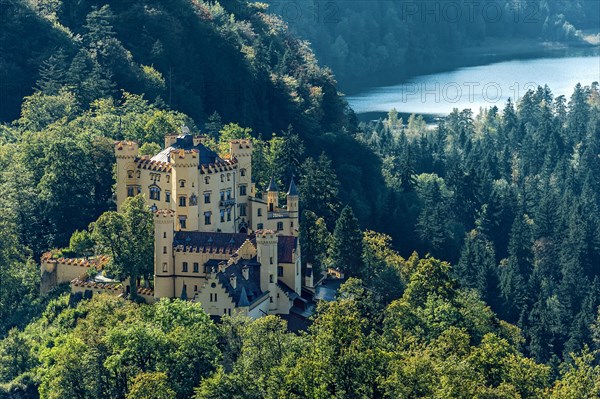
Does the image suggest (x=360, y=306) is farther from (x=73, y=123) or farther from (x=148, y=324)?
(x=73, y=123)

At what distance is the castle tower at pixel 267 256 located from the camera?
9450cm

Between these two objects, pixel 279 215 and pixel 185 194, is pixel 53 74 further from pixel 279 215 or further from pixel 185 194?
pixel 185 194

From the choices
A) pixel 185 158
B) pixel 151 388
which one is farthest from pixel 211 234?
pixel 151 388

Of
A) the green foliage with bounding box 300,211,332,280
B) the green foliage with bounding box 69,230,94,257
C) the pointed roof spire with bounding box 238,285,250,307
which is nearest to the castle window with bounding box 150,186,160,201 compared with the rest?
the green foliage with bounding box 69,230,94,257

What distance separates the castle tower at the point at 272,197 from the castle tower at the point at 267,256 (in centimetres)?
949

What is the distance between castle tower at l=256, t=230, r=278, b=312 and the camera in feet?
310

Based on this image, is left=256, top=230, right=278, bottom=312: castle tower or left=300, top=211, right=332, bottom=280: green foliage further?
left=300, top=211, right=332, bottom=280: green foliage

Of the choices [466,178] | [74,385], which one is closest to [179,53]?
[466,178]

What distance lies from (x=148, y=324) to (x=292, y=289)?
39.8ft

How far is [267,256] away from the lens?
94625mm

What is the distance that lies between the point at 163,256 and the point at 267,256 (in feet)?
21.6

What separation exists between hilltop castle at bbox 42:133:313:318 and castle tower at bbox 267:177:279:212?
2.7 inches

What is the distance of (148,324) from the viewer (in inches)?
3526

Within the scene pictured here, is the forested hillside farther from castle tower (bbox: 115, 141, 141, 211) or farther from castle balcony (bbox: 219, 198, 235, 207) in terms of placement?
A: castle tower (bbox: 115, 141, 141, 211)
